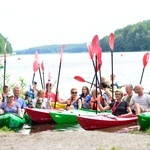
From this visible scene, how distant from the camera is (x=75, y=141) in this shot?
27.5 ft

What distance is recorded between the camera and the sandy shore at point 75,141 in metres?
7.80

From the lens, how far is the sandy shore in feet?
25.6

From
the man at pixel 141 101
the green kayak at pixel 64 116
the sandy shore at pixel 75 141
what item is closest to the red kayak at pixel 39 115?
the green kayak at pixel 64 116

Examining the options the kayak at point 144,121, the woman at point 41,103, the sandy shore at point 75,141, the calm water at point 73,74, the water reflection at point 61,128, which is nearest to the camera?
the sandy shore at point 75,141

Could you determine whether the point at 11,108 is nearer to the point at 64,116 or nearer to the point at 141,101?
the point at 64,116

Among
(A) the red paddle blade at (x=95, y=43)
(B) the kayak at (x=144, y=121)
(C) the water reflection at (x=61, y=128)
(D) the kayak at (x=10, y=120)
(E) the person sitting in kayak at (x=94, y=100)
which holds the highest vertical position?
(A) the red paddle blade at (x=95, y=43)

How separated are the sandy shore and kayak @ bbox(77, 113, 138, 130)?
1926mm

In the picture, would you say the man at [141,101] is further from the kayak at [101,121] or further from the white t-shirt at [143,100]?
the kayak at [101,121]

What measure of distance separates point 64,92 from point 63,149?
61.4 feet

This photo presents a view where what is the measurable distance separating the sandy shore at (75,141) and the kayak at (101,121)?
193cm

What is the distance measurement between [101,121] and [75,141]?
296 centimetres

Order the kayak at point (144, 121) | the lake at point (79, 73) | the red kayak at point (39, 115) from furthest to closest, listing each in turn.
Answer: the lake at point (79, 73)
the red kayak at point (39, 115)
the kayak at point (144, 121)

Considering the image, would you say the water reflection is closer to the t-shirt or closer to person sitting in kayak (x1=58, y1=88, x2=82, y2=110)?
the t-shirt

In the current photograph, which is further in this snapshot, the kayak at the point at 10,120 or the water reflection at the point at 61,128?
the kayak at the point at 10,120
